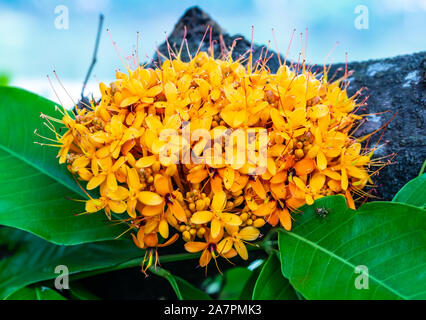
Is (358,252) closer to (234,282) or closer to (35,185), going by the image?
(35,185)

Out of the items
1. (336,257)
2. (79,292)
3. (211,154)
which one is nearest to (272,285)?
(336,257)

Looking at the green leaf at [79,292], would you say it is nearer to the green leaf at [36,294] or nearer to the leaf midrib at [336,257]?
the green leaf at [36,294]

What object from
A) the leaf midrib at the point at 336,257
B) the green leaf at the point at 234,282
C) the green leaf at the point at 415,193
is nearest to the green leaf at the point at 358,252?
the leaf midrib at the point at 336,257

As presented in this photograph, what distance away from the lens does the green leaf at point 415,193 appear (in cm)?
92

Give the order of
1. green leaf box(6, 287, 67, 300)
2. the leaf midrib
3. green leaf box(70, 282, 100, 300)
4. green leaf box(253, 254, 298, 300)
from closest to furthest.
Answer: the leaf midrib → green leaf box(253, 254, 298, 300) → green leaf box(6, 287, 67, 300) → green leaf box(70, 282, 100, 300)

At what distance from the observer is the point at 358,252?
0.82m

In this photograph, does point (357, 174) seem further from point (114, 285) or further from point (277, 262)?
point (114, 285)

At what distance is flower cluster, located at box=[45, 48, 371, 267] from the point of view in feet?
2.64

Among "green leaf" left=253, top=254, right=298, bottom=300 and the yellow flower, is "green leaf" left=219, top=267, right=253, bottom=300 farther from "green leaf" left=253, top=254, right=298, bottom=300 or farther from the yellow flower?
the yellow flower

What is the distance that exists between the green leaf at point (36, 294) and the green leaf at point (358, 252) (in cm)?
70

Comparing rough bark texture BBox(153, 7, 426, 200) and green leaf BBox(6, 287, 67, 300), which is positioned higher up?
rough bark texture BBox(153, 7, 426, 200)

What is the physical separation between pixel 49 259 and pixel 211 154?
29.9 inches

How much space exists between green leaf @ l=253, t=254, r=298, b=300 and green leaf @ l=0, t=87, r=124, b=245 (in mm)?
425

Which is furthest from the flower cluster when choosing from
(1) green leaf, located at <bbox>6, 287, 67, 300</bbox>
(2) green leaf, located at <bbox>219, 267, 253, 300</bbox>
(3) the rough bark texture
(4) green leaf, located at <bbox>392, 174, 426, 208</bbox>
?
(2) green leaf, located at <bbox>219, 267, 253, 300</bbox>
